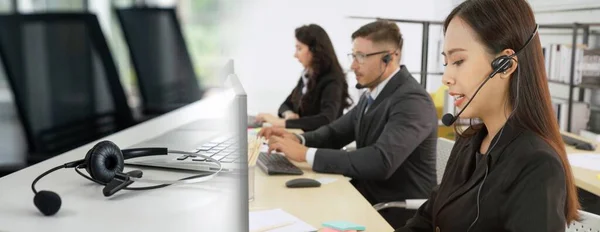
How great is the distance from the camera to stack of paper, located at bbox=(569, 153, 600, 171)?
188 cm

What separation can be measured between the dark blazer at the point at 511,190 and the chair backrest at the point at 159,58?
665mm

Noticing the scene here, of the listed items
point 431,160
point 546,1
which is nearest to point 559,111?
point 546,1

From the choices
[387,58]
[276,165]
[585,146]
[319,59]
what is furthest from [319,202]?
[319,59]

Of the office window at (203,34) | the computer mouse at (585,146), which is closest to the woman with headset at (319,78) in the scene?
the computer mouse at (585,146)

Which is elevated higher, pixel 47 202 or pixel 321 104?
pixel 47 202

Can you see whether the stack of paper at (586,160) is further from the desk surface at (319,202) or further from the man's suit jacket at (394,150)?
the desk surface at (319,202)

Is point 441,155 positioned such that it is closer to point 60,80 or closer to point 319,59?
point 319,59

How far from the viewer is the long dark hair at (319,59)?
2.89m

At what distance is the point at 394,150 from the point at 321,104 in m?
1.16

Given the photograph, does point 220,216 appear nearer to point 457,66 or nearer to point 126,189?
point 126,189

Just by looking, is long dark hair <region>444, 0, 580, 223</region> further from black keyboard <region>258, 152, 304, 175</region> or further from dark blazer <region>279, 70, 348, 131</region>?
dark blazer <region>279, 70, 348, 131</region>

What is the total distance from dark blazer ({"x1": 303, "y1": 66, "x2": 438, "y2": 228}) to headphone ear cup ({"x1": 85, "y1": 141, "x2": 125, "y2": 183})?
106cm

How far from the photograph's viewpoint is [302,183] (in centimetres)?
153

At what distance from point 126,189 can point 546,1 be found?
3.96 m
